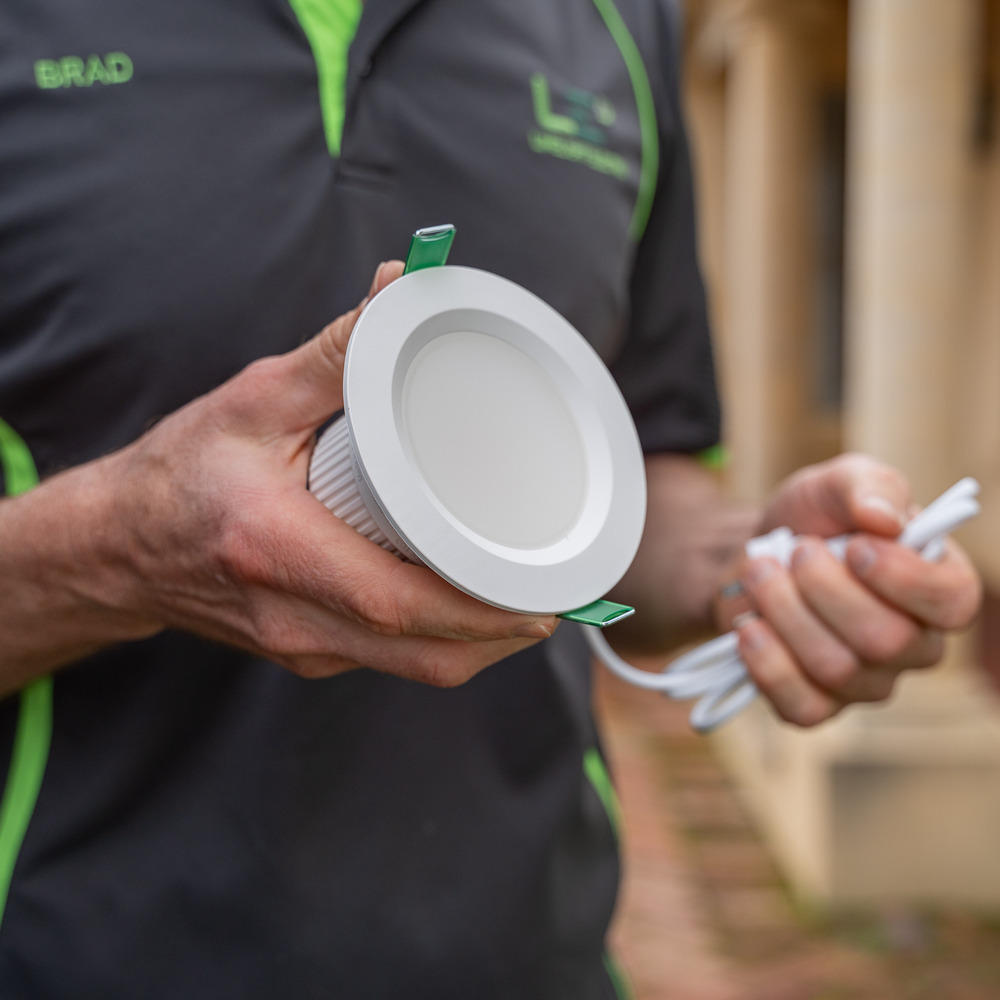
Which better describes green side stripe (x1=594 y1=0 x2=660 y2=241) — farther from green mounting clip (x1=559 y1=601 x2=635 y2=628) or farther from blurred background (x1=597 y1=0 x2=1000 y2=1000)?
blurred background (x1=597 y1=0 x2=1000 y2=1000)

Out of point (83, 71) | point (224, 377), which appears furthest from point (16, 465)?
point (83, 71)

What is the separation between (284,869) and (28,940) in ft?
0.77

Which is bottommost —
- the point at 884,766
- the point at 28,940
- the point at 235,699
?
the point at 884,766

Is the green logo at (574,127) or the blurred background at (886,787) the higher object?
the green logo at (574,127)

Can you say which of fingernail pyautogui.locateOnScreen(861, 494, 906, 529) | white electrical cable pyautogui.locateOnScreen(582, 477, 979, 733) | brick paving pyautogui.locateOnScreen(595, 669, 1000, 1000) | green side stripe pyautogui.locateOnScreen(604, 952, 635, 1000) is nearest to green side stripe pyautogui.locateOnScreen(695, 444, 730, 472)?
white electrical cable pyautogui.locateOnScreen(582, 477, 979, 733)

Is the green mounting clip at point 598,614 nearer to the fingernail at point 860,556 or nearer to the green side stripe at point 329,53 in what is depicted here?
the fingernail at point 860,556

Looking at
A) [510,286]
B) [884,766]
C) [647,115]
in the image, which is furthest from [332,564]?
[884,766]

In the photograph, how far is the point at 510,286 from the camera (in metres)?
0.78

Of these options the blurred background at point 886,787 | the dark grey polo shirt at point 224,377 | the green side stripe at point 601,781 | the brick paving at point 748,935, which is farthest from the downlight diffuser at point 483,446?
the blurred background at point 886,787

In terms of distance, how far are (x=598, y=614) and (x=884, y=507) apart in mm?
493

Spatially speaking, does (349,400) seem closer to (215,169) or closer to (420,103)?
(215,169)

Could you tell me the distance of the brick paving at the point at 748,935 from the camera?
132 inches

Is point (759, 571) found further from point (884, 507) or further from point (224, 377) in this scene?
point (224, 377)

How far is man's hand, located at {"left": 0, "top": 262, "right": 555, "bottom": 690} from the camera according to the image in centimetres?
70
